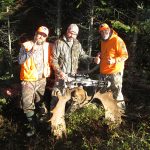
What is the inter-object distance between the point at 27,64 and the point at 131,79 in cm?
519

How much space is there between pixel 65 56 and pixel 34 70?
0.94 metres

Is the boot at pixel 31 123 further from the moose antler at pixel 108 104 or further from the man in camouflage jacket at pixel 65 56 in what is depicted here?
the moose antler at pixel 108 104

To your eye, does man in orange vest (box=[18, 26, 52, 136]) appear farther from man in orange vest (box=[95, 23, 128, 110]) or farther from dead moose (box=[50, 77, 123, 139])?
man in orange vest (box=[95, 23, 128, 110])

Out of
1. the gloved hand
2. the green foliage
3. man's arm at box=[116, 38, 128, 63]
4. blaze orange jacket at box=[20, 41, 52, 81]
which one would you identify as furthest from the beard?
the green foliage

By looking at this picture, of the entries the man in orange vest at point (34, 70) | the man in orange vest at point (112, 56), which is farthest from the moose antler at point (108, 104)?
the man in orange vest at point (34, 70)

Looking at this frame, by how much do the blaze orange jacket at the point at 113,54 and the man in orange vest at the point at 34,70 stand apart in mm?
1572

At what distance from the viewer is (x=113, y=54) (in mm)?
10586

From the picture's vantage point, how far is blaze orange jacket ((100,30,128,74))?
10413 millimetres

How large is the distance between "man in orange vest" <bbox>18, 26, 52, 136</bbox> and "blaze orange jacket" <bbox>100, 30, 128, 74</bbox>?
1.57 m

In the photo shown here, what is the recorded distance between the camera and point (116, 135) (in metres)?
9.30

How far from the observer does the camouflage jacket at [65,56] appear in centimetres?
1009

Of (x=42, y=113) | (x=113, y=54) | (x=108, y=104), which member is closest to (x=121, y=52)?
(x=113, y=54)

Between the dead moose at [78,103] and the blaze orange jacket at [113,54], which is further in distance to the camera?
the blaze orange jacket at [113,54]

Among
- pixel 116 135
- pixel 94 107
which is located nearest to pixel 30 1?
pixel 94 107
